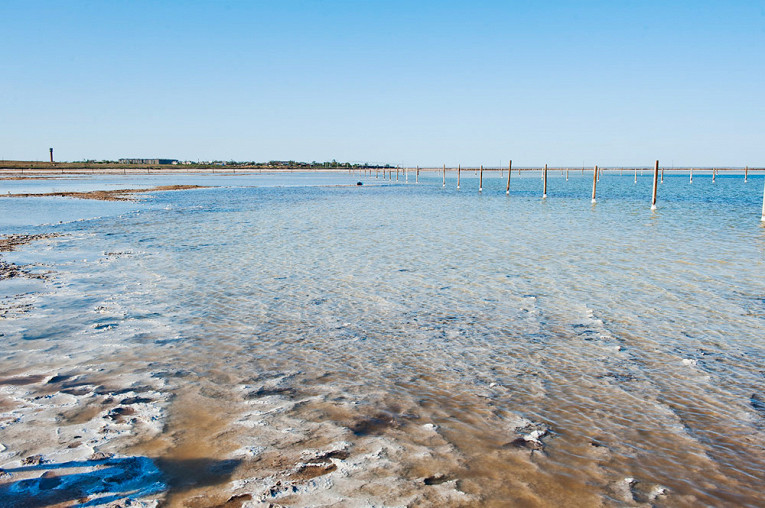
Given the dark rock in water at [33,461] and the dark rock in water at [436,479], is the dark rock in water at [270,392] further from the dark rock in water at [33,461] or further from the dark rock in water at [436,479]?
the dark rock in water at [436,479]

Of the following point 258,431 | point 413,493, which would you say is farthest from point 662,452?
point 258,431

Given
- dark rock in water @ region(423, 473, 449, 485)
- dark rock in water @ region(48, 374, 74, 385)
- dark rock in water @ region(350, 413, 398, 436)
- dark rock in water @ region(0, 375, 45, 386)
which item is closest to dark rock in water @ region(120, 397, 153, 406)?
dark rock in water @ region(48, 374, 74, 385)

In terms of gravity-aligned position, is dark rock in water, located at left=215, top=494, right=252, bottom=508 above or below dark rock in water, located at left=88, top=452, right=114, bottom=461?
above

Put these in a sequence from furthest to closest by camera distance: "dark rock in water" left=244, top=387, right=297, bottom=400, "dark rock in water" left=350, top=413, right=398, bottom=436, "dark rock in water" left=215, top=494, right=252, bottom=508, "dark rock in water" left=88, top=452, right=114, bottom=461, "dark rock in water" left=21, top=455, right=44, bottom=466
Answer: "dark rock in water" left=244, top=387, right=297, bottom=400 → "dark rock in water" left=350, top=413, right=398, bottom=436 → "dark rock in water" left=88, top=452, right=114, bottom=461 → "dark rock in water" left=21, top=455, right=44, bottom=466 → "dark rock in water" left=215, top=494, right=252, bottom=508

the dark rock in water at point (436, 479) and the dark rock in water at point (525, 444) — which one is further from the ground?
the dark rock in water at point (436, 479)

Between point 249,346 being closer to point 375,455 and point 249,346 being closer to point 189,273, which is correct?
point 375,455

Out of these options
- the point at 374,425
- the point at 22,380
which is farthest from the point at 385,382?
the point at 22,380

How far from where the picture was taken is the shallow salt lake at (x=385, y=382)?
4035mm

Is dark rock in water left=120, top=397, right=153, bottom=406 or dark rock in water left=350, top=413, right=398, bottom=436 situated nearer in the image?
dark rock in water left=350, top=413, right=398, bottom=436

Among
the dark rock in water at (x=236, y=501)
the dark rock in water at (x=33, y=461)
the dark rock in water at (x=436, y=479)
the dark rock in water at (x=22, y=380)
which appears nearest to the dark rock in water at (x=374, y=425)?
the dark rock in water at (x=436, y=479)

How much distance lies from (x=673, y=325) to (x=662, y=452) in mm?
4743

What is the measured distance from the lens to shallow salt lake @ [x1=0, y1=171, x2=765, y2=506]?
404 centimetres

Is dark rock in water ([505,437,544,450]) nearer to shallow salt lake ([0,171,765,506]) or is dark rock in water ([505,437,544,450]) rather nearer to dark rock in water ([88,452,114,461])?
shallow salt lake ([0,171,765,506])

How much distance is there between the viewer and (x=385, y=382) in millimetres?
6176
